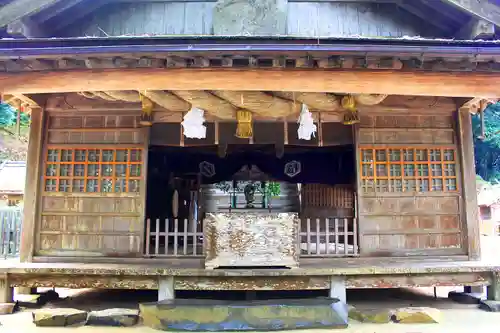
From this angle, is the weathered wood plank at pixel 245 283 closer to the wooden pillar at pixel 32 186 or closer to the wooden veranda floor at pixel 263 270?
the wooden veranda floor at pixel 263 270

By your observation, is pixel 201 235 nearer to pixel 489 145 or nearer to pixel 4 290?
pixel 4 290

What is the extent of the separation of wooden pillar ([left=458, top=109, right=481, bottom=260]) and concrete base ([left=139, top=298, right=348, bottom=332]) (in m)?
3.52

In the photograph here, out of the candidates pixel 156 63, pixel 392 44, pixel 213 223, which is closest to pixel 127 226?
pixel 213 223

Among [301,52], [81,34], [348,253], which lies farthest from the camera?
[81,34]

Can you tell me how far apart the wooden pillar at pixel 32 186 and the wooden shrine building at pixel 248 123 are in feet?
0.07

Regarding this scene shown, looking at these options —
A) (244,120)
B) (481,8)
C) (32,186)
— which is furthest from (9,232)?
(481,8)

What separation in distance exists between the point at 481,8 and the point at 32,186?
876 cm

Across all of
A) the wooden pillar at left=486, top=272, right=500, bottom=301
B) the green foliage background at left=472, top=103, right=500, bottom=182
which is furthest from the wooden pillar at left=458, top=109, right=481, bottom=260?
the green foliage background at left=472, top=103, right=500, bottom=182

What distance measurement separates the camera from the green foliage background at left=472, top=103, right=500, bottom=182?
12.0m

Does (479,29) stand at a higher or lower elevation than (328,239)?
higher

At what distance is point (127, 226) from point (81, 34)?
14.1 ft

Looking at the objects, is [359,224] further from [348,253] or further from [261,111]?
[261,111]

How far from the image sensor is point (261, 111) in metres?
6.55

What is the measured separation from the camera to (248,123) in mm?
6656
